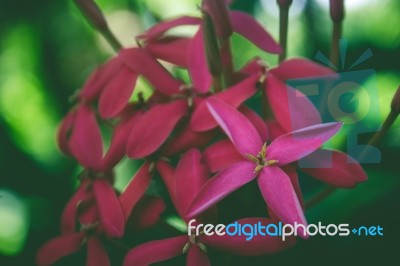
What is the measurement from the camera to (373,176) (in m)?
0.55

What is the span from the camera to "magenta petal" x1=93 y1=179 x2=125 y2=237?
43 centimetres

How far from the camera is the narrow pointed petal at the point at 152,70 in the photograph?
0.50 meters

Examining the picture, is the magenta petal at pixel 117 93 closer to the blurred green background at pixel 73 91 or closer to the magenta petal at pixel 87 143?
the magenta petal at pixel 87 143

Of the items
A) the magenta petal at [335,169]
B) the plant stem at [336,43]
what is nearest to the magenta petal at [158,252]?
the magenta petal at [335,169]

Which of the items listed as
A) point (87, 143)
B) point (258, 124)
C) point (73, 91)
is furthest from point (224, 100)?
point (73, 91)

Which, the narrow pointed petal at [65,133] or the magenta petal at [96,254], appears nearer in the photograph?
the magenta petal at [96,254]

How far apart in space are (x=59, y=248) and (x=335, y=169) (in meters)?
0.24

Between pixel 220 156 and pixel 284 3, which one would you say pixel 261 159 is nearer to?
pixel 220 156

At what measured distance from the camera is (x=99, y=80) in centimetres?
54

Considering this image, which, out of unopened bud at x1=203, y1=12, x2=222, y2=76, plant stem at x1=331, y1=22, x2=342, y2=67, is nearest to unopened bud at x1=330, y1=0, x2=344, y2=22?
plant stem at x1=331, y1=22, x2=342, y2=67

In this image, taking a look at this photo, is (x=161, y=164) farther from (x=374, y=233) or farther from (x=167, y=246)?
(x=374, y=233)

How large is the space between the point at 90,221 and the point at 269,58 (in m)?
0.35

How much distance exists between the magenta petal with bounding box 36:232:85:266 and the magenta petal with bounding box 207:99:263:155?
151mm

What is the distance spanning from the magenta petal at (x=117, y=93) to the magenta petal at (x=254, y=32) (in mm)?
104
